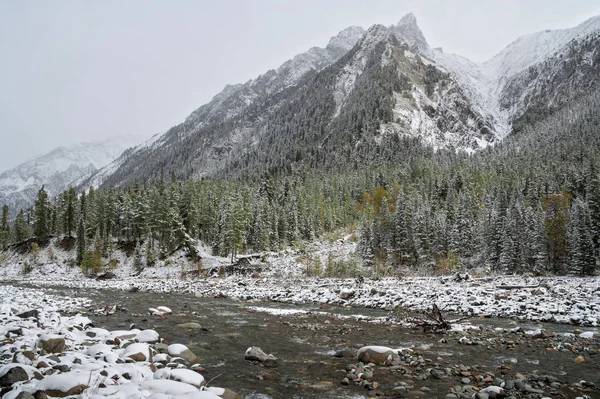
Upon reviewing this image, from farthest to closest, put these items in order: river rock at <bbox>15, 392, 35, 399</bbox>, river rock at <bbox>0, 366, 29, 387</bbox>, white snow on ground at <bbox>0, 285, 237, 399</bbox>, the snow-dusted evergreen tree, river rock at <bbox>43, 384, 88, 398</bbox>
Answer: the snow-dusted evergreen tree
white snow on ground at <bbox>0, 285, 237, 399</bbox>
river rock at <bbox>0, 366, 29, 387</bbox>
river rock at <bbox>43, 384, 88, 398</bbox>
river rock at <bbox>15, 392, 35, 399</bbox>

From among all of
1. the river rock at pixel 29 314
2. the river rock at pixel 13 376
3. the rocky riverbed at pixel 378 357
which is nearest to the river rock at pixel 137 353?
the rocky riverbed at pixel 378 357

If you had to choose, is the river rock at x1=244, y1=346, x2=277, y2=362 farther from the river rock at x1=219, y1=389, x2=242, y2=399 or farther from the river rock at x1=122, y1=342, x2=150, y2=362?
the river rock at x1=219, y1=389, x2=242, y2=399

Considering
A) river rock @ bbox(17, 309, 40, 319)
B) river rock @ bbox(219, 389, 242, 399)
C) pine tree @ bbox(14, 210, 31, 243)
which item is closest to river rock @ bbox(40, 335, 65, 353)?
river rock @ bbox(219, 389, 242, 399)

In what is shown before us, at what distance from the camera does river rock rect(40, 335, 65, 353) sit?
10.1m

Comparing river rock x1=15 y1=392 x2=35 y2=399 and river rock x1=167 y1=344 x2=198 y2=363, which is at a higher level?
river rock x1=15 y1=392 x2=35 y2=399

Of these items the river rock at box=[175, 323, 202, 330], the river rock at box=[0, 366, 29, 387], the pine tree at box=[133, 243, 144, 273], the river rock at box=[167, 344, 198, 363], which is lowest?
the pine tree at box=[133, 243, 144, 273]

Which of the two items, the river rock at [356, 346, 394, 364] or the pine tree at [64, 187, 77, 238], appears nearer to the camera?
the river rock at [356, 346, 394, 364]

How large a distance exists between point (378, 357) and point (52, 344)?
10.3 meters

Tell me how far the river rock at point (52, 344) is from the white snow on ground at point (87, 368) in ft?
0.08

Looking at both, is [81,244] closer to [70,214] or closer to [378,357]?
[70,214]

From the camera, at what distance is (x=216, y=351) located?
1402 centimetres

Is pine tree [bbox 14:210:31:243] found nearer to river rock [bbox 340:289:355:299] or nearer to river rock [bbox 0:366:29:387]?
river rock [bbox 340:289:355:299]

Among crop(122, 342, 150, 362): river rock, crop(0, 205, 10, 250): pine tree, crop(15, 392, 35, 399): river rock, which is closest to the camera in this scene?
crop(15, 392, 35, 399): river rock

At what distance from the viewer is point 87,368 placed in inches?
344
